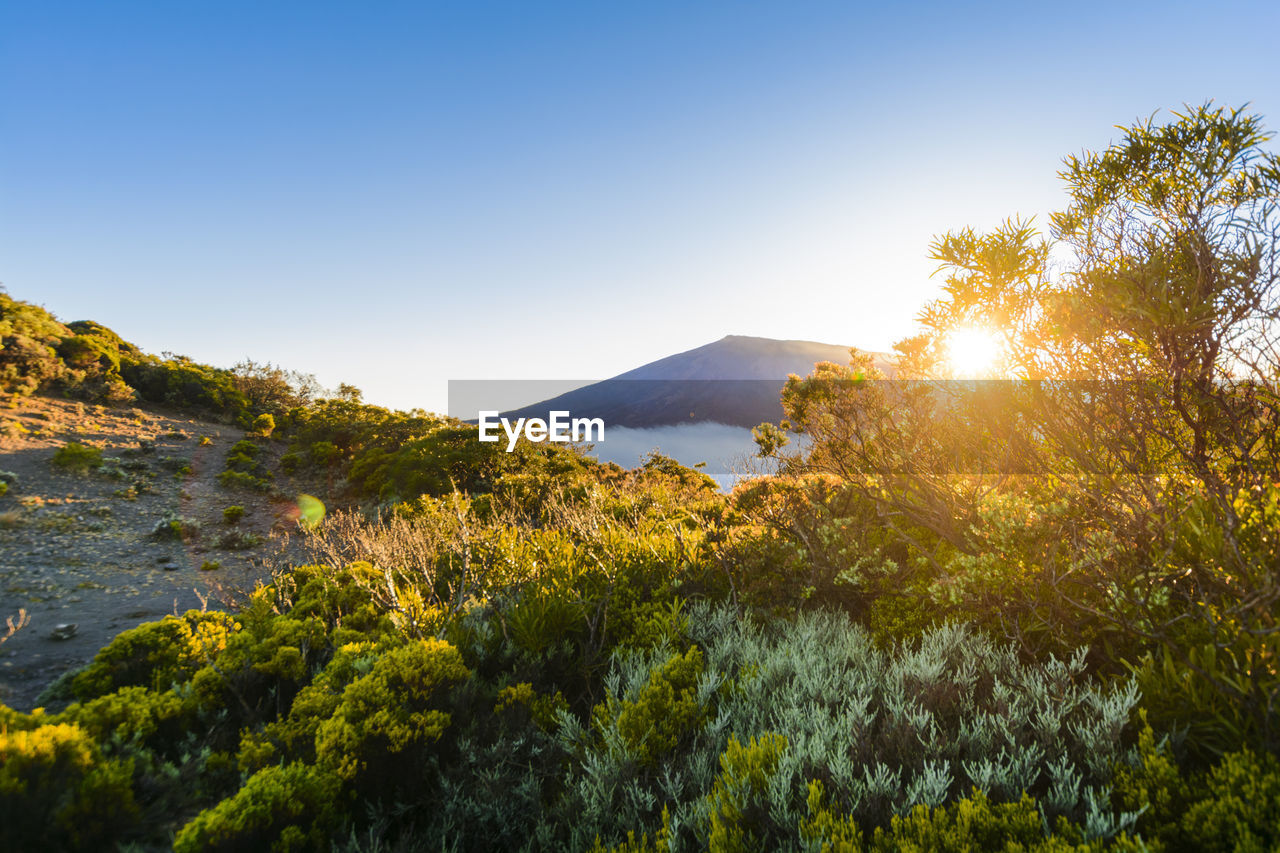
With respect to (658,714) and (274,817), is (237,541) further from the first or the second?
(658,714)

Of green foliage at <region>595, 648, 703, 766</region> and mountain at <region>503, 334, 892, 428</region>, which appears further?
mountain at <region>503, 334, 892, 428</region>

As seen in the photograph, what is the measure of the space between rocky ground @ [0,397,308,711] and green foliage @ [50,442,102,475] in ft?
0.72

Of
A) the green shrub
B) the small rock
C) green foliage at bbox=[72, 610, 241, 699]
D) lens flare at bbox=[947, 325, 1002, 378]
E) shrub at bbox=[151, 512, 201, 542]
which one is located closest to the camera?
lens flare at bbox=[947, 325, 1002, 378]

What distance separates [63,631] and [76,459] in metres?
12.3

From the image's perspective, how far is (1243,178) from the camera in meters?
2.88

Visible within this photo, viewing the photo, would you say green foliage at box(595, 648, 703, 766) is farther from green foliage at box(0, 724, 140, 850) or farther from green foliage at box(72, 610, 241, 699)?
green foliage at box(72, 610, 241, 699)

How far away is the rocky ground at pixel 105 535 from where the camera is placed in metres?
6.79

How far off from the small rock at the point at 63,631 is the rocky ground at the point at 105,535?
0.06 feet

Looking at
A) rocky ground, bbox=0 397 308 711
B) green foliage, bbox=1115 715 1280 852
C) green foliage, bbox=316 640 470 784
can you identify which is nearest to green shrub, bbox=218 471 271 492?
rocky ground, bbox=0 397 308 711

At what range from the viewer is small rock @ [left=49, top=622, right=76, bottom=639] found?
→ 6546 mm

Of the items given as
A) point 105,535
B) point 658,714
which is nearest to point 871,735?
point 658,714

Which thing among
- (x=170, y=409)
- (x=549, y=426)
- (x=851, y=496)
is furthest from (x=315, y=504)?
(x=851, y=496)

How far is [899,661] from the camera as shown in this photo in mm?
3387

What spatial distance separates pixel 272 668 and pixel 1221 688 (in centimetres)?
614
